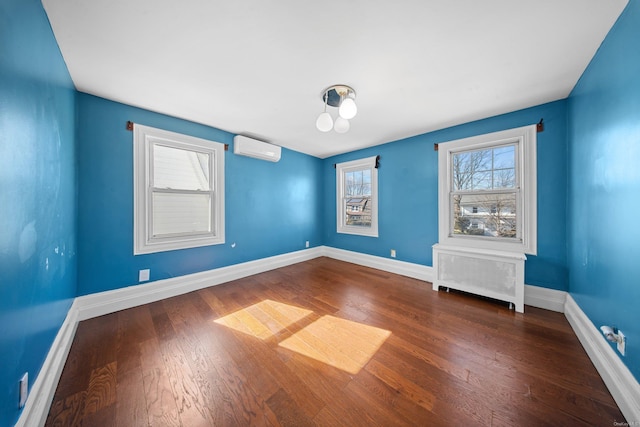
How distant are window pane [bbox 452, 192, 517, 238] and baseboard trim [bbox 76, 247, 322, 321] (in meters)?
3.10

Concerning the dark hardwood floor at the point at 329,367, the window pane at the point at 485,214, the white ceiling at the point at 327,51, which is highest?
the white ceiling at the point at 327,51

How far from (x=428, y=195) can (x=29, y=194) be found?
3859mm

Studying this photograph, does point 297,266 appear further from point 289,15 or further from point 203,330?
point 289,15

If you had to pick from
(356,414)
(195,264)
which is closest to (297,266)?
(195,264)

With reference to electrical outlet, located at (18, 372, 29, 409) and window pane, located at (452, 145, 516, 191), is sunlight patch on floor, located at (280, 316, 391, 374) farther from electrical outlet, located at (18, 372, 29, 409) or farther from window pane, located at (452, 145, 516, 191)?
window pane, located at (452, 145, 516, 191)

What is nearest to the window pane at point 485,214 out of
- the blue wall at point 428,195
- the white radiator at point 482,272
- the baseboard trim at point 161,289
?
the blue wall at point 428,195

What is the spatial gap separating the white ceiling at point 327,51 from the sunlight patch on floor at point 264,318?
2.34 m

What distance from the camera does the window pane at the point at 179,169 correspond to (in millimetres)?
2562

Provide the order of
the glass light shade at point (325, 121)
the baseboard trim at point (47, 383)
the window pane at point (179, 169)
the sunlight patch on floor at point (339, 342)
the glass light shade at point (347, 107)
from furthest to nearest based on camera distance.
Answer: the window pane at point (179, 169) < the glass light shade at point (325, 121) < the glass light shade at point (347, 107) < the sunlight patch on floor at point (339, 342) < the baseboard trim at point (47, 383)

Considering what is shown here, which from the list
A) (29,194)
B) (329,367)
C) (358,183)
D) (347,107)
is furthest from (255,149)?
(329,367)

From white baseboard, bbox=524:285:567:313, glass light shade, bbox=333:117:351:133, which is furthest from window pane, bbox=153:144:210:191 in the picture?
white baseboard, bbox=524:285:567:313

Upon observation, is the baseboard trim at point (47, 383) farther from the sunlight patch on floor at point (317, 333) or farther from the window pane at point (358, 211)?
the window pane at point (358, 211)

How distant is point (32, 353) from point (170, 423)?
0.81 m

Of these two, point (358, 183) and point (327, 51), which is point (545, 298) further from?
point (327, 51)
